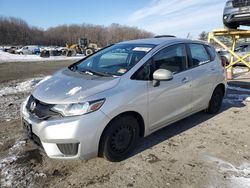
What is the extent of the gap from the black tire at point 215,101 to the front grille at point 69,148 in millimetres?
3340

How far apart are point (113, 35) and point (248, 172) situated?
374 feet

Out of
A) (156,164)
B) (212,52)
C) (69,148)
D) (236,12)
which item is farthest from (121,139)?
(236,12)

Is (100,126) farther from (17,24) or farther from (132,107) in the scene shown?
(17,24)

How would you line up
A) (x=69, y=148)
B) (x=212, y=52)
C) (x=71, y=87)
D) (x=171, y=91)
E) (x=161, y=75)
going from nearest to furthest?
(x=69, y=148) < (x=71, y=87) < (x=161, y=75) < (x=171, y=91) < (x=212, y=52)

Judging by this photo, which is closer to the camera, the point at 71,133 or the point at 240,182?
the point at 71,133

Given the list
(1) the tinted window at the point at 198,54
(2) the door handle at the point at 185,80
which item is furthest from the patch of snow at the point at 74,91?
(1) the tinted window at the point at 198,54

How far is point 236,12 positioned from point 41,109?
7762mm

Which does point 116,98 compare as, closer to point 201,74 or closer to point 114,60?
point 114,60

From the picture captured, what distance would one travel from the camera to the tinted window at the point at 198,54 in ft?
15.0

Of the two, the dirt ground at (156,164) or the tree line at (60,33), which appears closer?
the dirt ground at (156,164)

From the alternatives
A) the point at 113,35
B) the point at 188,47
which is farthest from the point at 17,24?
the point at 188,47

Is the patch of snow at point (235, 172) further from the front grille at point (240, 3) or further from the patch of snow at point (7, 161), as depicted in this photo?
the front grille at point (240, 3)

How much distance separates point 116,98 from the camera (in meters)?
3.14

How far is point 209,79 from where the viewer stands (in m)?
4.86
